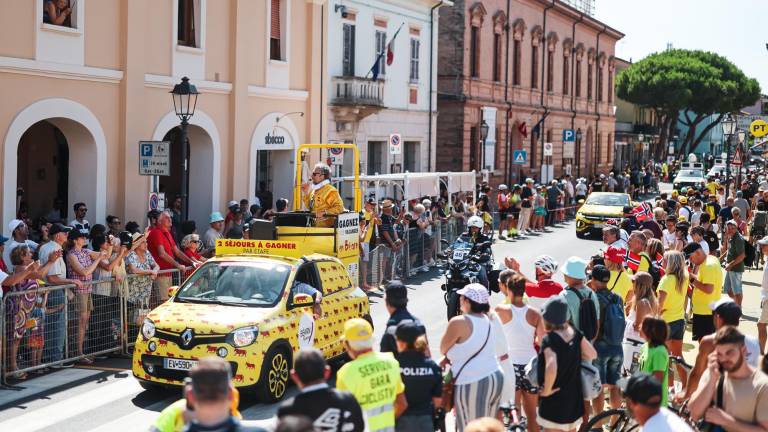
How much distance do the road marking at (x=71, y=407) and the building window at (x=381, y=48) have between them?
70.4 feet

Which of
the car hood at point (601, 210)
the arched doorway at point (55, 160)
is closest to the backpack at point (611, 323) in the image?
the arched doorway at point (55, 160)

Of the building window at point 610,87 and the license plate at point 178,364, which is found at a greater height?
the building window at point 610,87

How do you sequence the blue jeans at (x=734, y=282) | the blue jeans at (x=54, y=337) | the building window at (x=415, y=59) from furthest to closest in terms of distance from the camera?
the building window at (x=415, y=59) < the blue jeans at (x=734, y=282) < the blue jeans at (x=54, y=337)

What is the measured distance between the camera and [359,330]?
671 cm

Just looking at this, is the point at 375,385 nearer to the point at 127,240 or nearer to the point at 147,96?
the point at 127,240

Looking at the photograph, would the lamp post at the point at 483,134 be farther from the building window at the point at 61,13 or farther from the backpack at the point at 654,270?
the backpack at the point at 654,270

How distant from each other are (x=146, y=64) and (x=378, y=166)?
14.7 m

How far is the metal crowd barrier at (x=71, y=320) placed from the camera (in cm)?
1202

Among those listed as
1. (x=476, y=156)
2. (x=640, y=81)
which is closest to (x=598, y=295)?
(x=476, y=156)

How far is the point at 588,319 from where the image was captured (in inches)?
367

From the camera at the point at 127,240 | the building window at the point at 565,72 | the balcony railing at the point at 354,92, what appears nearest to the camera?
the camera at the point at 127,240

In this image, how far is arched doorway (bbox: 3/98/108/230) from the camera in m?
17.0

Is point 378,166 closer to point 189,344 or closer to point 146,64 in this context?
point 146,64

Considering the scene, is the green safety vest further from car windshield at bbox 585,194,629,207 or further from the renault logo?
car windshield at bbox 585,194,629,207
